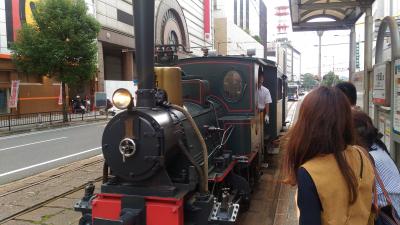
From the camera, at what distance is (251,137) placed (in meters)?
6.08

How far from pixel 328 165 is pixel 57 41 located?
20962 millimetres

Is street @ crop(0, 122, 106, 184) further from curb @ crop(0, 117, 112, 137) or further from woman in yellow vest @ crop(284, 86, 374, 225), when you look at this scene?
woman in yellow vest @ crop(284, 86, 374, 225)

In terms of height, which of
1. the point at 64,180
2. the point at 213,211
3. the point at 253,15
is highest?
the point at 253,15

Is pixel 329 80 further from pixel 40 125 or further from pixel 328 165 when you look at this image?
pixel 328 165

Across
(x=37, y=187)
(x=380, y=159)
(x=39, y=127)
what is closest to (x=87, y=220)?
(x=380, y=159)

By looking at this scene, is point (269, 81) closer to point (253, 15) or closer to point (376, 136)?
point (376, 136)

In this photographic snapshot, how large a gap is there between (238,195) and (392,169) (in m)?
3.50

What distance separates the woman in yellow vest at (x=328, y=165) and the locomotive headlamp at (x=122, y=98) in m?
2.07

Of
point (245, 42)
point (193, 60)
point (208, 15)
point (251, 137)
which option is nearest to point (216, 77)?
point (193, 60)

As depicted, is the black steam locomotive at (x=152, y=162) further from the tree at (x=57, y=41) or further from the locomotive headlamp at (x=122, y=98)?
the tree at (x=57, y=41)

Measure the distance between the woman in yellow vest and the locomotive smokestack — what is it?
86.6 inches

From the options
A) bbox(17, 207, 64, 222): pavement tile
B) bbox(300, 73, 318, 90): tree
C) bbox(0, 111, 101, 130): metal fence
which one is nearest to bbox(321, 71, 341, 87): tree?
bbox(17, 207, 64, 222): pavement tile

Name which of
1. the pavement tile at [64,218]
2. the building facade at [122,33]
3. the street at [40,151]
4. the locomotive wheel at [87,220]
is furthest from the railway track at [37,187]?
the building facade at [122,33]

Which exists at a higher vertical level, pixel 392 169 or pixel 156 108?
pixel 156 108
